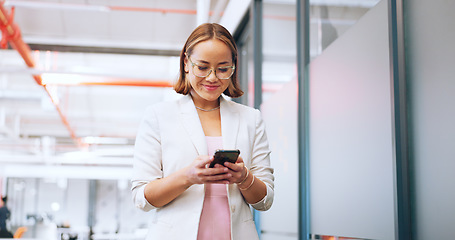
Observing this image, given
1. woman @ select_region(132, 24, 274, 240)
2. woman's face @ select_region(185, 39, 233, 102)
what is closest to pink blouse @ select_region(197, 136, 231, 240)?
woman @ select_region(132, 24, 274, 240)

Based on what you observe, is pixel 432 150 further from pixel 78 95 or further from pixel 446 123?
pixel 78 95

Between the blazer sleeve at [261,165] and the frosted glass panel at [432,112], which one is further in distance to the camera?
the frosted glass panel at [432,112]

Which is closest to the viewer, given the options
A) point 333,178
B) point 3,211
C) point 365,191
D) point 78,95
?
point 365,191

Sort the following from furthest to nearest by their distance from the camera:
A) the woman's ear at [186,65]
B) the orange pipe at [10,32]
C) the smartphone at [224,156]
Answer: the orange pipe at [10,32] → the woman's ear at [186,65] → the smartphone at [224,156]

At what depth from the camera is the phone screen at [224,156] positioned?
1.09m

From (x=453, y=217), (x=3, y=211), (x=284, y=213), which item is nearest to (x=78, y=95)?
(x=3, y=211)

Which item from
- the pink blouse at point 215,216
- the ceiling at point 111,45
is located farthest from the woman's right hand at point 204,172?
the ceiling at point 111,45

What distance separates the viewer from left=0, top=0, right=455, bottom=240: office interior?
173 cm

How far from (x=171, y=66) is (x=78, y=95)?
2824 mm

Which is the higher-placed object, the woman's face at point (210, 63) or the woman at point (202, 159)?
the woman's face at point (210, 63)

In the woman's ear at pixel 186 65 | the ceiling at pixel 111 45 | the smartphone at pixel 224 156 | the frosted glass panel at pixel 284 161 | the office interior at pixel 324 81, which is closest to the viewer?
the smartphone at pixel 224 156

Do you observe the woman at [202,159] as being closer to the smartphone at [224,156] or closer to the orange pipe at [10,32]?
the smartphone at [224,156]

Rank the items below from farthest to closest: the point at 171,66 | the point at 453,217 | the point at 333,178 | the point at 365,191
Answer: the point at 171,66
the point at 333,178
the point at 365,191
the point at 453,217

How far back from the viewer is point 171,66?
707 cm
